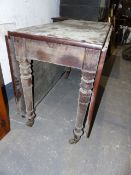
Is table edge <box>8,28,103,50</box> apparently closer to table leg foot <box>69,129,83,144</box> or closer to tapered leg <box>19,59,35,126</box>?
tapered leg <box>19,59,35,126</box>

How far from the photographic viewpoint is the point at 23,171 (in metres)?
0.93

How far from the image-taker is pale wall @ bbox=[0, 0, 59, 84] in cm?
117

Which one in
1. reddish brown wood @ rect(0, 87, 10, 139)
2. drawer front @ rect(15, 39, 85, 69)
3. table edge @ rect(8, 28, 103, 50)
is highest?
table edge @ rect(8, 28, 103, 50)

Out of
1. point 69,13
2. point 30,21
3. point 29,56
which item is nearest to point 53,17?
point 69,13

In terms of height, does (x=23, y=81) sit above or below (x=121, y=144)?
above

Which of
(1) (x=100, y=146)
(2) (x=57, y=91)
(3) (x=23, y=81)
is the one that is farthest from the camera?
(2) (x=57, y=91)

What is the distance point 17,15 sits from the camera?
1274 millimetres

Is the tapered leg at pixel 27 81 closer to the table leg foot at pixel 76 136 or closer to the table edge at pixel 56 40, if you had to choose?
the table edge at pixel 56 40

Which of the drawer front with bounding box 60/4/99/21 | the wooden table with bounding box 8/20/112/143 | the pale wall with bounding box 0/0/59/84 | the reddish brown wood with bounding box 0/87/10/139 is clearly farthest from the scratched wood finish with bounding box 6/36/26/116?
the drawer front with bounding box 60/4/99/21

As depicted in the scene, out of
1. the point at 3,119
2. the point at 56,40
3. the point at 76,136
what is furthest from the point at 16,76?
the point at 76,136

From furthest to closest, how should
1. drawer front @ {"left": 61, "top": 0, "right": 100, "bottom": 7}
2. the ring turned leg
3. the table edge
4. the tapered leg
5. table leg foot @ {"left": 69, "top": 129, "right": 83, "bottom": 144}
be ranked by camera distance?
drawer front @ {"left": 61, "top": 0, "right": 100, "bottom": 7} → table leg foot @ {"left": 69, "top": 129, "right": 83, "bottom": 144} → the tapered leg → the ring turned leg → the table edge

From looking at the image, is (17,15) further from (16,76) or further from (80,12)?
(80,12)

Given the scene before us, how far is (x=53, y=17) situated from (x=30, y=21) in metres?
0.48

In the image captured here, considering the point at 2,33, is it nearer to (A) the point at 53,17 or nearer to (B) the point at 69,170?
(A) the point at 53,17
